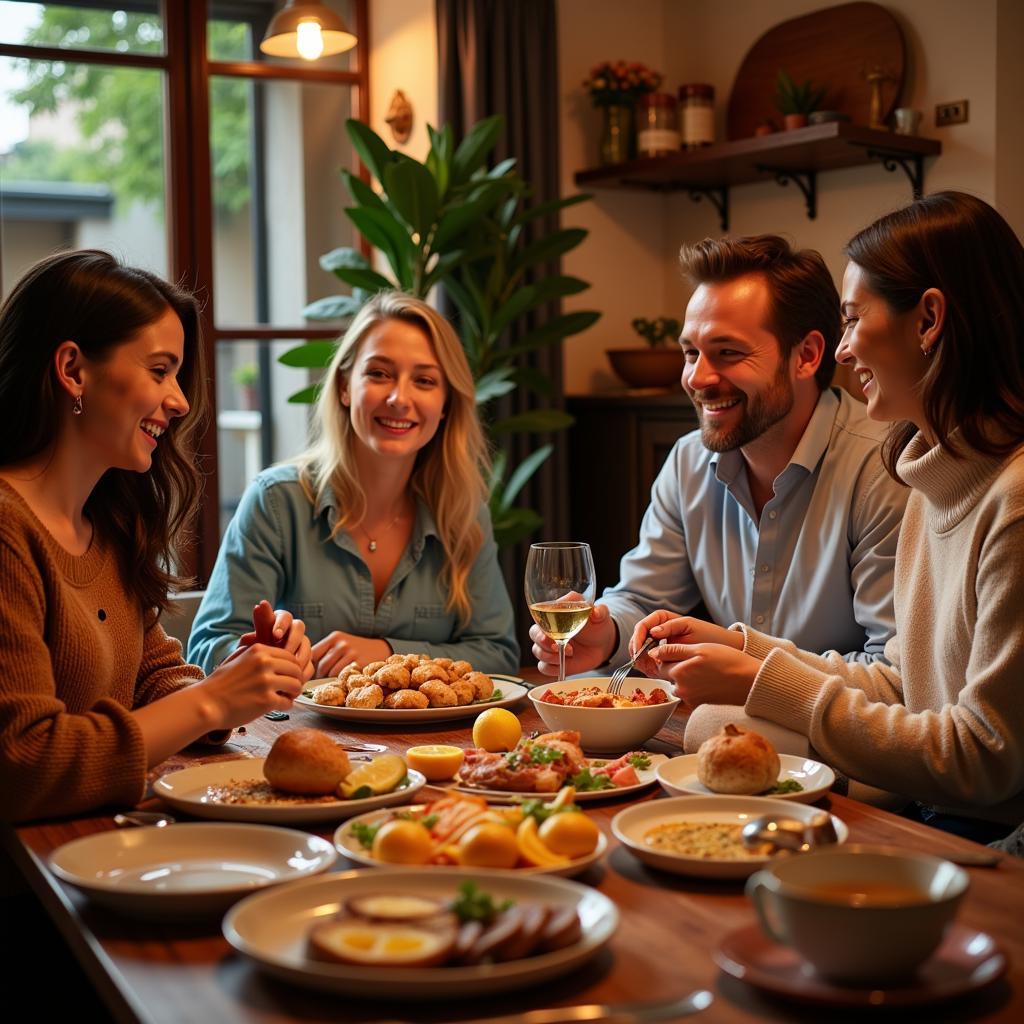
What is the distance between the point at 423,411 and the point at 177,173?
2.20m

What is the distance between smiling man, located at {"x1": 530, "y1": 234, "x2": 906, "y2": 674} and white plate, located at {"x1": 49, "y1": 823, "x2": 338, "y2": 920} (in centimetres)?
111

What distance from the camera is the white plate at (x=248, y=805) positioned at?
141cm

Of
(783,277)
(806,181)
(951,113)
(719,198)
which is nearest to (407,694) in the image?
(783,277)

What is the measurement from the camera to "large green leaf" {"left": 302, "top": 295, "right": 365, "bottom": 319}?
13.6 ft

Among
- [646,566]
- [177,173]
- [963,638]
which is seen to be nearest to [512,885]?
[963,638]

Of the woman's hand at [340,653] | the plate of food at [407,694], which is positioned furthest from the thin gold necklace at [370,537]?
the plate of food at [407,694]

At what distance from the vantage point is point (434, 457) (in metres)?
2.79

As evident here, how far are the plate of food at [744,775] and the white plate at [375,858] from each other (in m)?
0.21

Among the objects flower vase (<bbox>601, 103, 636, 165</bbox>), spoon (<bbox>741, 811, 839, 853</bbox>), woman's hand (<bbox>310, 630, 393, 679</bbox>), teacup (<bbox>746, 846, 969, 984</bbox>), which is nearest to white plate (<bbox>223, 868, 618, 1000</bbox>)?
teacup (<bbox>746, 846, 969, 984</bbox>)

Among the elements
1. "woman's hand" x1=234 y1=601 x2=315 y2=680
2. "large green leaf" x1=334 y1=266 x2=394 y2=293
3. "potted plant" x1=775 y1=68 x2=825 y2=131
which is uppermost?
"potted plant" x1=775 y1=68 x2=825 y2=131

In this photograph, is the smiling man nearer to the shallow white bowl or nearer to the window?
the shallow white bowl

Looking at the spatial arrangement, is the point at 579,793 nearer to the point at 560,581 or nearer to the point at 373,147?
the point at 560,581

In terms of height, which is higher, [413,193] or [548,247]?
[413,193]

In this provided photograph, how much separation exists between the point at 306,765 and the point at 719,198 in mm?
3681
